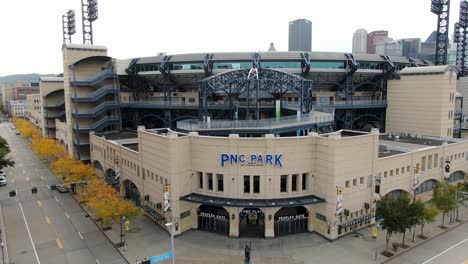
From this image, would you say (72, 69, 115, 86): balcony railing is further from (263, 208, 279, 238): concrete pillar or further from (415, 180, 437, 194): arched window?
(415, 180, 437, 194): arched window

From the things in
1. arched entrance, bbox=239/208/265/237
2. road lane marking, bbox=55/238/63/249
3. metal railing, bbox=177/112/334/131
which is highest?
metal railing, bbox=177/112/334/131

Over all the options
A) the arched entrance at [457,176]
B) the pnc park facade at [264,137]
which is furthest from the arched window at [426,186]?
the arched entrance at [457,176]

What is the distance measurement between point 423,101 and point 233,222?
2040 inches

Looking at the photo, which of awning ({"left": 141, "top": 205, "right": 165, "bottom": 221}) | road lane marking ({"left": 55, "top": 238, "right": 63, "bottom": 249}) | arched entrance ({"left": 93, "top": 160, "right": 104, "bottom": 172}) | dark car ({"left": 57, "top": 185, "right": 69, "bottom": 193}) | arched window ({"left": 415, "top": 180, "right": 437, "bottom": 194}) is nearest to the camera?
road lane marking ({"left": 55, "top": 238, "right": 63, "bottom": 249})

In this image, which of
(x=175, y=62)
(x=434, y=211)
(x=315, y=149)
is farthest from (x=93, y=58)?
(x=434, y=211)

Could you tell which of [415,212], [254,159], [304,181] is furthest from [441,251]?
[254,159]

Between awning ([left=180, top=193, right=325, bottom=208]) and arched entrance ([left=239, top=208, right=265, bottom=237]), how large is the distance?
1.81 m

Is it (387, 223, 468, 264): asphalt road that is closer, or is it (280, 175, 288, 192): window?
(387, 223, 468, 264): asphalt road

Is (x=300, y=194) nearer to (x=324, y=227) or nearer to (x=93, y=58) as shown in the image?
(x=324, y=227)

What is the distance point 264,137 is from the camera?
40.6 m

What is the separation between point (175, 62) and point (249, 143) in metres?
44.8

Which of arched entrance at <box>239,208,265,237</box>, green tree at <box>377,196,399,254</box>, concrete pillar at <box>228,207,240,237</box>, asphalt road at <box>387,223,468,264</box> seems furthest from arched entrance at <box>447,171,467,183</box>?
concrete pillar at <box>228,207,240,237</box>

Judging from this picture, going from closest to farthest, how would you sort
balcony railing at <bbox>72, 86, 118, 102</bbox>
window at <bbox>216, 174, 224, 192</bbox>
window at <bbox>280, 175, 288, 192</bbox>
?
window at <bbox>280, 175, 288, 192</bbox>, window at <bbox>216, 174, 224, 192</bbox>, balcony railing at <bbox>72, 86, 118, 102</bbox>

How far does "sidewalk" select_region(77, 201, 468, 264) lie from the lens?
36.3 meters
